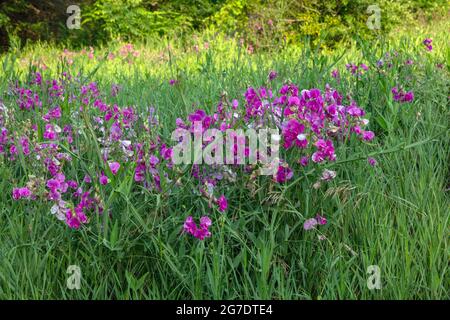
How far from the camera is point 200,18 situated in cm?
1256

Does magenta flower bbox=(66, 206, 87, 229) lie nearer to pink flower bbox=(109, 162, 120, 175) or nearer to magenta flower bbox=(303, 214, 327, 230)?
pink flower bbox=(109, 162, 120, 175)

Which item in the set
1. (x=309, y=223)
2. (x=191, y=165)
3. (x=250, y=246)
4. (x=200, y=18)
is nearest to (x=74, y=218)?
(x=191, y=165)

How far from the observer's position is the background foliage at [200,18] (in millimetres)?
9117

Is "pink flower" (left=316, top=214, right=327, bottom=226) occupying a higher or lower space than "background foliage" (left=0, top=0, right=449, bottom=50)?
lower

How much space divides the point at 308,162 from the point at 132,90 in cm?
225

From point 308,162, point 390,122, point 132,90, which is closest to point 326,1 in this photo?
point 132,90

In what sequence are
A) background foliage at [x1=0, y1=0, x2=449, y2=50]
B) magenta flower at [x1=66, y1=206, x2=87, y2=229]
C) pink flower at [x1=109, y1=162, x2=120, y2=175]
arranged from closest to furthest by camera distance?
1. magenta flower at [x1=66, y1=206, x2=87, y2=229]
2. pink flower at [x1=109, y1=162, x2=120, y2=175]
3. background foliage at [x1=0, y1=0, x2=449, y2=50]

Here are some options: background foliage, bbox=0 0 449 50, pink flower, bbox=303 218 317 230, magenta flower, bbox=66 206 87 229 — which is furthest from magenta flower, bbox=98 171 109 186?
background foliage, bbox=0 0 449 50

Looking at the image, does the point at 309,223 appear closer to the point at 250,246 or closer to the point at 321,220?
the point at 321,220

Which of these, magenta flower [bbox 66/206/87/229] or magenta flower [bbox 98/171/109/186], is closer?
magenta flower [bbox 66/206/87/229]

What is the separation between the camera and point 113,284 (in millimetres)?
1985

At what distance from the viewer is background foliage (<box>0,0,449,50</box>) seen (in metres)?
9.12

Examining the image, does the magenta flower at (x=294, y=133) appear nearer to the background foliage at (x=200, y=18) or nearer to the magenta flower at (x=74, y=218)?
the magenta flower at (x=74, y=218)
